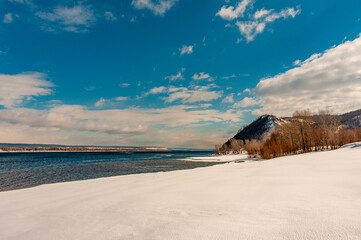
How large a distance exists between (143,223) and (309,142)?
63.1 meters

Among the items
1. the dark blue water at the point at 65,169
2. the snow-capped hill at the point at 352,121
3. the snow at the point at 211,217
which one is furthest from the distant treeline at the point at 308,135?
the snow-capped hill at the point at 352,121

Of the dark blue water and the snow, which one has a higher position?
the snow

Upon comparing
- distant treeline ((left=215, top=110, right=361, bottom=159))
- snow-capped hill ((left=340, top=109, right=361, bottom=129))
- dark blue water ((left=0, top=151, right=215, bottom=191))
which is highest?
snow-capped hill ((left=340, top=109, right=361, bottom=129))

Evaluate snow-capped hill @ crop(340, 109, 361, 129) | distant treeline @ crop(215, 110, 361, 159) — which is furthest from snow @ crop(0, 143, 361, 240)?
snow-capped hill @ crop(340, 109, 361, 129)

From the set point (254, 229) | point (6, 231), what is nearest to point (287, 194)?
point (254, 229)

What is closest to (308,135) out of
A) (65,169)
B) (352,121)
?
(65,169)

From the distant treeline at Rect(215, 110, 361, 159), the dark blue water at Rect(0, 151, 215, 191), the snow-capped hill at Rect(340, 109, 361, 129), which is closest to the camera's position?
the dark blue water at Rect(0, 151, 215, 191)

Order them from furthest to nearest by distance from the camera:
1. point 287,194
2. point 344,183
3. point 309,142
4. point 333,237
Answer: point 309,142 < point 344,183 < point 287,194 < point 333,237

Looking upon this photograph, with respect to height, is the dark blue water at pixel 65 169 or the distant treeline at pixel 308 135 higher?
the distant treeline at pixel 308 135

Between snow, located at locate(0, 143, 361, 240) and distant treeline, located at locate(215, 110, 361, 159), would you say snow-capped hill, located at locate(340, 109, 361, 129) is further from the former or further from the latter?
snow, located at locate(0, 143, 361, 240)

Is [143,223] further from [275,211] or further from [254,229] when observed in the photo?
[275,211]

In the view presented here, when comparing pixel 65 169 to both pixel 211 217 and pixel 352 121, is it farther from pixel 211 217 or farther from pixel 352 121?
pixel 352 121

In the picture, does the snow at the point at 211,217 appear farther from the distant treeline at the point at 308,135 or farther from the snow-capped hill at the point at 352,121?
the snow-capped hill at the point at 352,121

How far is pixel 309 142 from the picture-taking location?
5406cm
